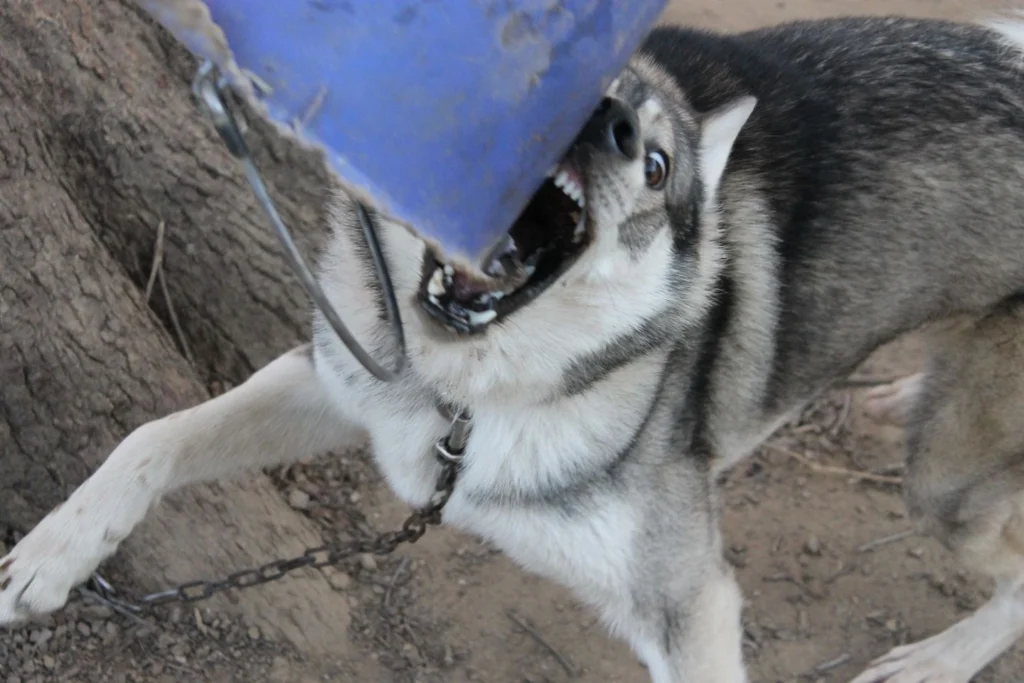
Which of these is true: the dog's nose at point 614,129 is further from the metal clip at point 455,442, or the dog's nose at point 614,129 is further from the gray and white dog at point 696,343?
the metal clip at point 455,442

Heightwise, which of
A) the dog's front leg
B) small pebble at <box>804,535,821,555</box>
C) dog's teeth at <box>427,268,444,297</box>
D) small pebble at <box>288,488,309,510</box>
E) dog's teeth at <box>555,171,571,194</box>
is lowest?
small pebble at <box>288,488,309,510</box>

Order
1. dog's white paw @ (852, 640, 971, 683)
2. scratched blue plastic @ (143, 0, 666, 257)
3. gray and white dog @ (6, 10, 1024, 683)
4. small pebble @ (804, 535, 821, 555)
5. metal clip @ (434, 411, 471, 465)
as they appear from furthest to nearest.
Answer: small pebble @ (804, 535, 821, 555)
dog's white paw @ (852, 640, 971, 683)
metal clip @ (434, 411, 471, 465)
gray and white dog @ (6, 10, 1024, 683)
scratched blue plastic @ (143, 0, 666, 257)

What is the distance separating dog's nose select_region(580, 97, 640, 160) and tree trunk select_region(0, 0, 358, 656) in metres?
1.34

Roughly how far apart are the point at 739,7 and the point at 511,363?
4.54 meters

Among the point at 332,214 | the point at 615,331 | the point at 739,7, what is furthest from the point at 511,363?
the point at 739,7

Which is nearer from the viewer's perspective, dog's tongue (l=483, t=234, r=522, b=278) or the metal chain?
dog's tongue (l=483, t=234, r=522, b=278)

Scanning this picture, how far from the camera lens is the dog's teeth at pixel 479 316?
5.89 feet

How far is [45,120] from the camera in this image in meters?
2.61

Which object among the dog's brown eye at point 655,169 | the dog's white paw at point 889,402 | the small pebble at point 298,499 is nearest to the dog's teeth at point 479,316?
the dog's brown eye at point 655,169

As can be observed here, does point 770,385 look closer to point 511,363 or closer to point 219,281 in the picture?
point 511,363

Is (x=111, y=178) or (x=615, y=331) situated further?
(x=111, y=178)

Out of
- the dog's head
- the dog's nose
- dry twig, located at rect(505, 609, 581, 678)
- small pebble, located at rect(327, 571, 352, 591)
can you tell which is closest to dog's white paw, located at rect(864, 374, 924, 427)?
dry twig, located at rect(505, 609, 581, 678)

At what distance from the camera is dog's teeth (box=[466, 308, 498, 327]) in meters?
1.80

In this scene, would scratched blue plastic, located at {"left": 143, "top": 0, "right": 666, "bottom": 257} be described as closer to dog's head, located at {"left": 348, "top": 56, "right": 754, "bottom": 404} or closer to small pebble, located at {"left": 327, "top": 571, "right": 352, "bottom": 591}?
dog's head, located at {"left": 348, "top": 56, "right": 754, "bottom": 404}
